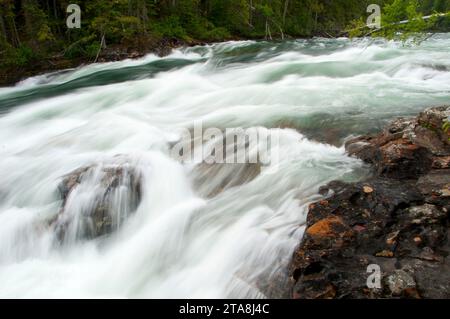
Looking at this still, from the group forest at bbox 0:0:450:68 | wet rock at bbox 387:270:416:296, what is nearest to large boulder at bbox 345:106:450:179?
wet rock at bbox 387:270:416:296

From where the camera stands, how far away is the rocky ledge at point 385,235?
11.4ft

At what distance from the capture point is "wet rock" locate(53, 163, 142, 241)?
17.4ft

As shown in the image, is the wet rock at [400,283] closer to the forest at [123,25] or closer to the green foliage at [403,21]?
the green foliage at [403,21]

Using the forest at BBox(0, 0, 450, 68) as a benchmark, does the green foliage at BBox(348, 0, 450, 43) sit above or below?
below

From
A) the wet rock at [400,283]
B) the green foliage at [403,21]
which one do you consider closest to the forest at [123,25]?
the green foliage at [403,21]

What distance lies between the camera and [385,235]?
13.0ft

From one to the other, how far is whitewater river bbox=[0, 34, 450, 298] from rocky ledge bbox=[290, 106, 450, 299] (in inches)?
15.9

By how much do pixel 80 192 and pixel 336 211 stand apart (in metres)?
3.70

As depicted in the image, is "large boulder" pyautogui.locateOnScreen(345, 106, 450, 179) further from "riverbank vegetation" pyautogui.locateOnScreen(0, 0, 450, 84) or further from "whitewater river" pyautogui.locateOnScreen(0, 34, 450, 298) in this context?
"riverbank vegetation" pyautogui.locateOnScreen(0, 0, 450, 84)

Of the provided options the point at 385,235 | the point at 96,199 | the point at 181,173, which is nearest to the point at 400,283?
the point at 385,235

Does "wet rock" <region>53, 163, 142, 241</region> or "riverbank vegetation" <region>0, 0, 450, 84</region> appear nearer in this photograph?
"wet rock" <region>53, 163, 142, 241</region>

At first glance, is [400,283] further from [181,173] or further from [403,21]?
[181,173]

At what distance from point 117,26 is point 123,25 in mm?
291
